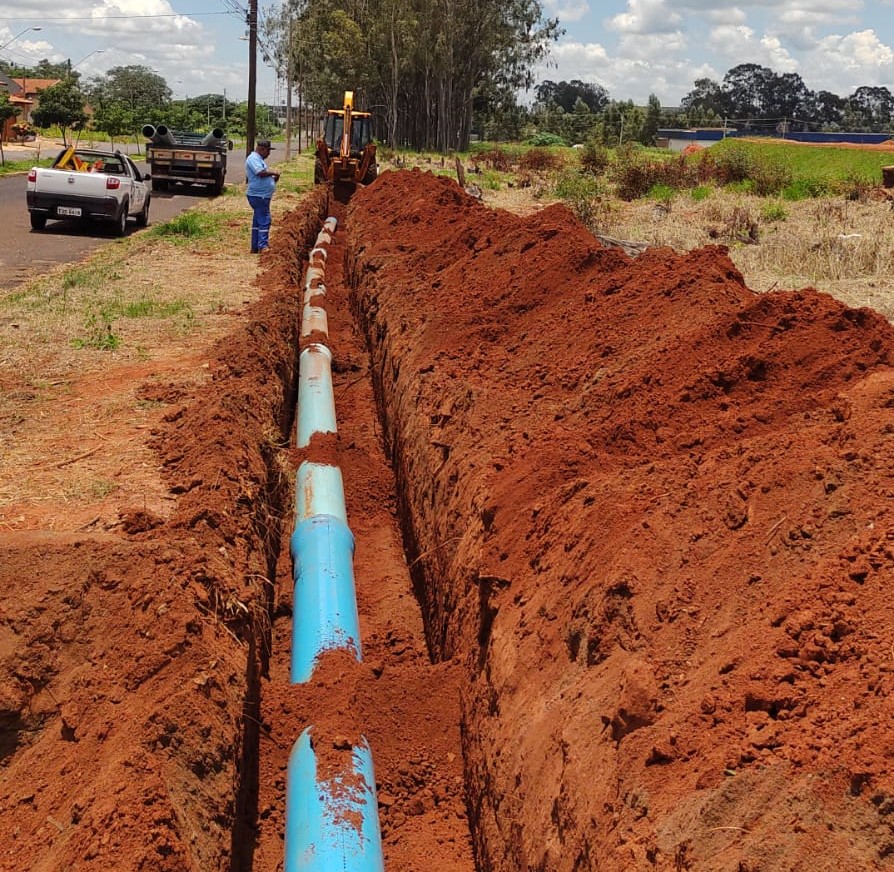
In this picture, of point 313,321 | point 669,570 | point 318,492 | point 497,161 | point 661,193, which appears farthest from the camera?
point 497,161

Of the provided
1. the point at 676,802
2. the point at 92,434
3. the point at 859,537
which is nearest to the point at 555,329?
the point at 92,434

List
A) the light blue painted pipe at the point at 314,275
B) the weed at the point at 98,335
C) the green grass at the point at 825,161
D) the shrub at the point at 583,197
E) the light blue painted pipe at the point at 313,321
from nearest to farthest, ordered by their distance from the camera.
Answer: the weed at the point at 98,335 < the light blue painted pipe at the point at 313,321 < the light blue painted pipe at the point at 314,275 < the shrub at the point at 583,197 < the green grass at the point at 825,161

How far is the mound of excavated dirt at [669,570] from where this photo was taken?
2.37m

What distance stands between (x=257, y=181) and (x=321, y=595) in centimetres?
1179

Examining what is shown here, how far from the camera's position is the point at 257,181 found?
15398 millimetres

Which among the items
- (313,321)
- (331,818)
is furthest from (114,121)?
(331,818)

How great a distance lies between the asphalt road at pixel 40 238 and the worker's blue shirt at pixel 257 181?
3.22 metres

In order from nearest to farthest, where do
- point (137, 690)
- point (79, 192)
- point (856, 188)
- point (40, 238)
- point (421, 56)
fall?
point (137, 690), point (79, 192), point (40, 238), point (856, 188), point (421, 56)

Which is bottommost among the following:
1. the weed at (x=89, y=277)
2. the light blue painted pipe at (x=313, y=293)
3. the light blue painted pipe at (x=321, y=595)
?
the light blue painted pipe at (x=321, y=595)

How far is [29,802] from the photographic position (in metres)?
3.49

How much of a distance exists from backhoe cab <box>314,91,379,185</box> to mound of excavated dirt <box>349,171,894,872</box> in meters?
17.8

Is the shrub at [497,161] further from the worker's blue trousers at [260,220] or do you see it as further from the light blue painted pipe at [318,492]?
the light blue painted pipe at [318,492]

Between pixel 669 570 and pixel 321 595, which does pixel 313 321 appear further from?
pixel 669 570

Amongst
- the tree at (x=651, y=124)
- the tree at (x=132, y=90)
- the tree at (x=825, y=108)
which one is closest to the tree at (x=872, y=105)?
the tree at (x=825, y=108)
